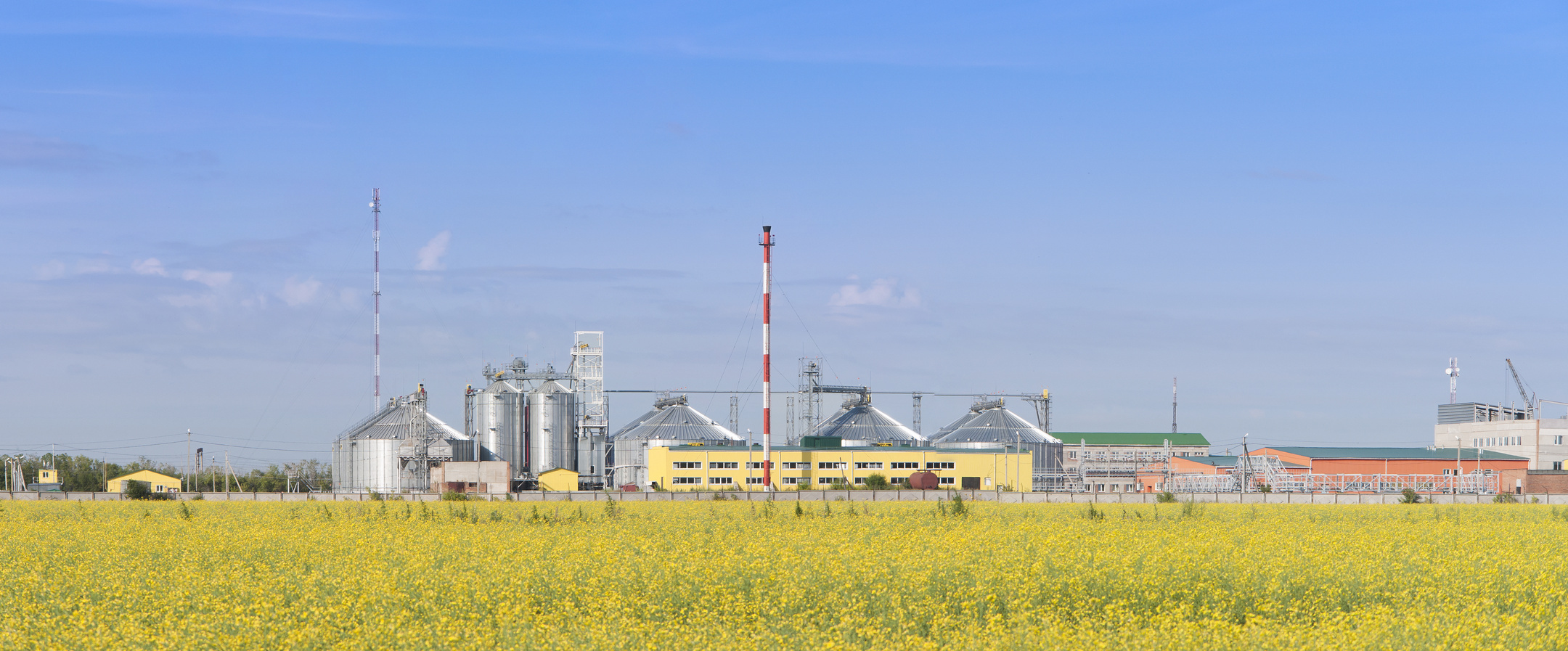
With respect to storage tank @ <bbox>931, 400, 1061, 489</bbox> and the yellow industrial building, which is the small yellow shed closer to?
the yellow industrial building

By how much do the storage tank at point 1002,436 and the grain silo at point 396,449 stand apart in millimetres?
50620

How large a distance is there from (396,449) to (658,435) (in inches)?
1030

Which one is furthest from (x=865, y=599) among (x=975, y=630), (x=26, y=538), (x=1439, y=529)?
(x=26, y=538)

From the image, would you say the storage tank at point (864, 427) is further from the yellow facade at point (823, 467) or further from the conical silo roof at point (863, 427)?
the yellow facade at point (823, 467)

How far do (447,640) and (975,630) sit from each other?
7.21 meters

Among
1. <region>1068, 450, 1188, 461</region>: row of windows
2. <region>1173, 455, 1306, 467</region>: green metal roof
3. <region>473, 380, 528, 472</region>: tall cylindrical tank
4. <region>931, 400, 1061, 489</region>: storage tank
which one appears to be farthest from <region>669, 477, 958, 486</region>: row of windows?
<region>1173, 455, 1306, 467</region>: green metal roof

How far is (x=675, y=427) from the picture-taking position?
A: 431 ft

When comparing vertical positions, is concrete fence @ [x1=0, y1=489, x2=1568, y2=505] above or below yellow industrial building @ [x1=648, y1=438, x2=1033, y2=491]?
above

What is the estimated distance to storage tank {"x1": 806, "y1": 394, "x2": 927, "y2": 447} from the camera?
13562 cm

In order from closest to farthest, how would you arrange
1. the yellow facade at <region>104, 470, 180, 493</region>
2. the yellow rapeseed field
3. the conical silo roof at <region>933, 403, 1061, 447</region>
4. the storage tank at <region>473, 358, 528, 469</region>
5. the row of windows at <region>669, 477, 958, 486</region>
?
the yellow rapeseed field → the yellow facade at <region>104, 470, 180, 493</region> → the row of windows at <region>669, 477, 958, 486</region> → the storage tank at <region>473, 358, 528, 469</region> → the conical silo roof at <region>933, 403, 1061, 447</region>

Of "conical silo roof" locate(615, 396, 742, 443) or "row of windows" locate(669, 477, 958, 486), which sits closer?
"row of windows" locate(669, 477, 958, 486)

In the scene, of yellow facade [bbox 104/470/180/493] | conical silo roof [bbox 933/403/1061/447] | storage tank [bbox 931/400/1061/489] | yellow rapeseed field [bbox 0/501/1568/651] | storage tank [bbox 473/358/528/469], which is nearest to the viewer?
yellow rapeseed field [bbox 0/501/1568/651]

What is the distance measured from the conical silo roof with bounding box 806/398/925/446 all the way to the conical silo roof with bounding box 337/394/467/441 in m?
36.7

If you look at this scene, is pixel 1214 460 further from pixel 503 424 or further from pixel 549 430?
pixel 503 424
